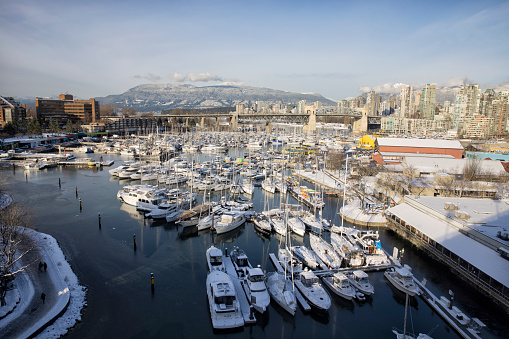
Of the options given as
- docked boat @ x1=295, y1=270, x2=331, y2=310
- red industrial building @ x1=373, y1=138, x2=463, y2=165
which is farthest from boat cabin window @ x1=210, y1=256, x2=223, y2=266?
red industrial building @ x1=373, y1=138, x2=463, y2=165

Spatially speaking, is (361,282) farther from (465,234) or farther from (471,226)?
(471,226)

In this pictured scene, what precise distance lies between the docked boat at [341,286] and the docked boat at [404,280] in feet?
5.03

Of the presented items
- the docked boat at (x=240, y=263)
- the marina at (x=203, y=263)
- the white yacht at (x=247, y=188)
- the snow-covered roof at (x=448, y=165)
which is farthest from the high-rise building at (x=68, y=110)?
the docked boat at (x=240, y=263)

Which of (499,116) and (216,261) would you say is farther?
(499,116)

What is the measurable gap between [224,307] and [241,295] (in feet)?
3.10

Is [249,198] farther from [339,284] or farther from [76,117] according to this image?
[76,117]

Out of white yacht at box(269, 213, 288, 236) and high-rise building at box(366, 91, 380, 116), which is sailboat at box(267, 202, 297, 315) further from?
high-rise building at box(366, 91, 380, 116)

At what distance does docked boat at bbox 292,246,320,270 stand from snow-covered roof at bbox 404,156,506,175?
48.2 feet

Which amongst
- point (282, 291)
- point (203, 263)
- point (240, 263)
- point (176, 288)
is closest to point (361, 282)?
point (282, 291)

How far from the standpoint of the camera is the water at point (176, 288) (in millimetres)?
8023

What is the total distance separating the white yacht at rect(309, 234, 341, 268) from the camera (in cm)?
1109

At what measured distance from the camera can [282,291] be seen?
900 centimetres

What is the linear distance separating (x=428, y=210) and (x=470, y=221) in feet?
5.95

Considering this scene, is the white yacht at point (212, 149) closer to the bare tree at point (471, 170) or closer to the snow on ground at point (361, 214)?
the snow on ground at point (361, 214)
